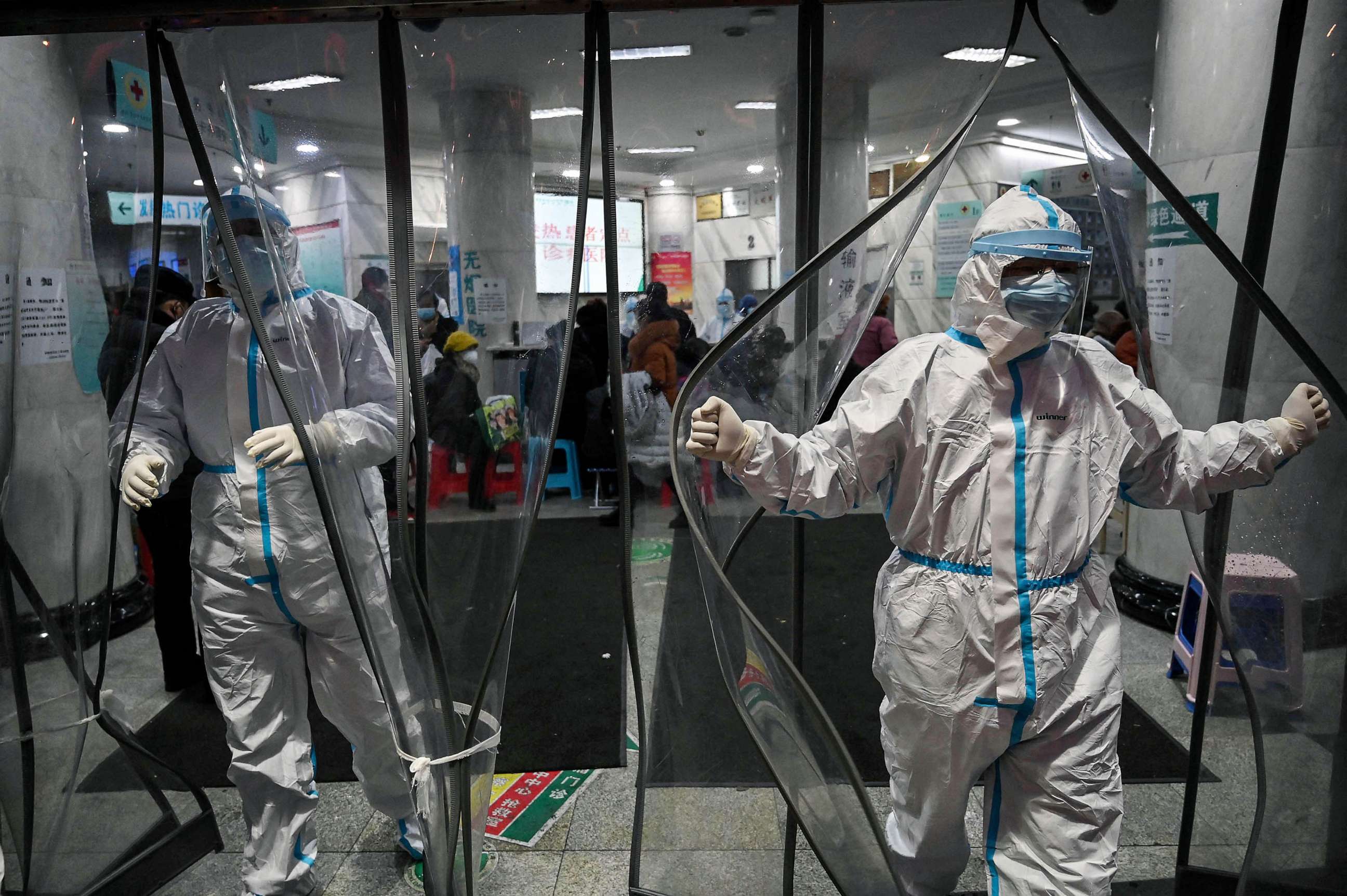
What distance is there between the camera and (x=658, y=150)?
1.74 m

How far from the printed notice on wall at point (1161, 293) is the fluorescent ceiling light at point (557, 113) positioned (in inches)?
42.7

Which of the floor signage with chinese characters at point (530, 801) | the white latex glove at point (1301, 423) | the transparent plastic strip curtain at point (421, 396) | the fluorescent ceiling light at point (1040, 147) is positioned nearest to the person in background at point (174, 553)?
the transparent plastic strip curtain at point (421, 396)

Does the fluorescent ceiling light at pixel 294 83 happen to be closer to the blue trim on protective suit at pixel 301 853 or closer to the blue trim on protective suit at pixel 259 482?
the blue trim on protective suit at pixel 259 482

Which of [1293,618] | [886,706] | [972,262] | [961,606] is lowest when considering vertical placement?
[886,706]

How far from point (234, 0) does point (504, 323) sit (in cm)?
69

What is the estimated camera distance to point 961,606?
1431 mm

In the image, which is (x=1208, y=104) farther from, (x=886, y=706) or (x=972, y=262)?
(x=886, y=706)

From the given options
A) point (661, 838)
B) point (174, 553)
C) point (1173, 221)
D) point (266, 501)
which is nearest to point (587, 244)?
point (266, 501)

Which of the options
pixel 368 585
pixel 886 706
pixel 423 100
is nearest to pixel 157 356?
pixel 368 585

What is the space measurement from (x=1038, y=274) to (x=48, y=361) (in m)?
1.89

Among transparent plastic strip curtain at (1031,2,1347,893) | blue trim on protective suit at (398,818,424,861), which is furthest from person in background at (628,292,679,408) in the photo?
blue trim on protective suit at (398,818,424,861)

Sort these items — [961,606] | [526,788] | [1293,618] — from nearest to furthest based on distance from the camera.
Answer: [961,606] < [1293,618] < [526,788]

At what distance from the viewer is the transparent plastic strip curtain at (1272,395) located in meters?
1.58

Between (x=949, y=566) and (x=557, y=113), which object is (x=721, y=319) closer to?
(x=557, y=113)
